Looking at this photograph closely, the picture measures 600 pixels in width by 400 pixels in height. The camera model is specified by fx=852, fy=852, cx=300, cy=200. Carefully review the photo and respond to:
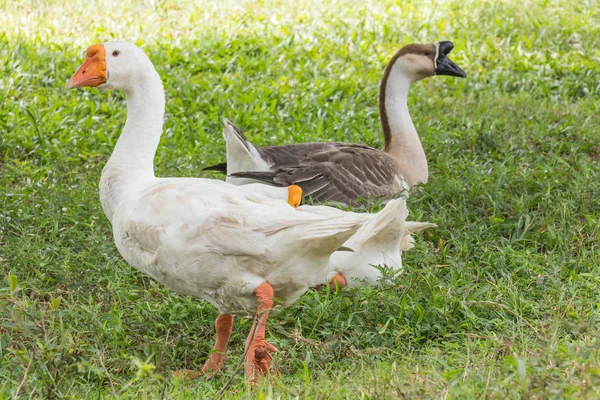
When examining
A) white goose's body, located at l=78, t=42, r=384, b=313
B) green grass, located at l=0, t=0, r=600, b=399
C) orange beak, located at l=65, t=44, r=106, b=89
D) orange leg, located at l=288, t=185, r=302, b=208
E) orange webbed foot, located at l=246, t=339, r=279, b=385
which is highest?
orange beak, located at l=65, t=44, r=106, b=89

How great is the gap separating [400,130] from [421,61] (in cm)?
69

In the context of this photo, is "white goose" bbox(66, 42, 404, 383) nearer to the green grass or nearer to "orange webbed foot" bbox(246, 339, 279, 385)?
"orange webbed foot" bbox(246, 339, 279, 385)

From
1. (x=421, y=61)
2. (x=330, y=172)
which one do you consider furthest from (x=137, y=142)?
(x=421, y=61)

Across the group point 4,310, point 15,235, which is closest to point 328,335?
point 4,310

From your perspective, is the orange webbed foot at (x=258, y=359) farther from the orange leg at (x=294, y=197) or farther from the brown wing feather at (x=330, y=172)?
the brown wing feather at (x=330, y=172)

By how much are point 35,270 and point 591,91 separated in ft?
19.8

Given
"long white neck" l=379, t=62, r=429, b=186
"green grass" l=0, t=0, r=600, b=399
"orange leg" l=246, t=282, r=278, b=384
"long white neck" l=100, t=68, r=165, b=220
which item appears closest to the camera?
"green grass" l=0, t=0, r=600, b=399

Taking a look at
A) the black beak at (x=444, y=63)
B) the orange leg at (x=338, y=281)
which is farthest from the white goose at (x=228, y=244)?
the black beak at (x=444, y=63)

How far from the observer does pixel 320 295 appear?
4887 millimetres

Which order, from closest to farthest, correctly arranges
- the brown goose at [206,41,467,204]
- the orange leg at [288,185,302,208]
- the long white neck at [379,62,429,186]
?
the orange leg at [288,185,302,208] < the brown goose at [206,41,467,204] < the long white neck at [379,62,429,186]

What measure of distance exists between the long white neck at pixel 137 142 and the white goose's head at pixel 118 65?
34 millimetres

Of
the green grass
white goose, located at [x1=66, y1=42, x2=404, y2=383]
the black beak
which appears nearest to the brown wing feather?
the green grass

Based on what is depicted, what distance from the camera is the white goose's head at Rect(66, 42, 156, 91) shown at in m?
4.75

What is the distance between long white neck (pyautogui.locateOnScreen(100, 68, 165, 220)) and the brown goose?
1018 millimetres
